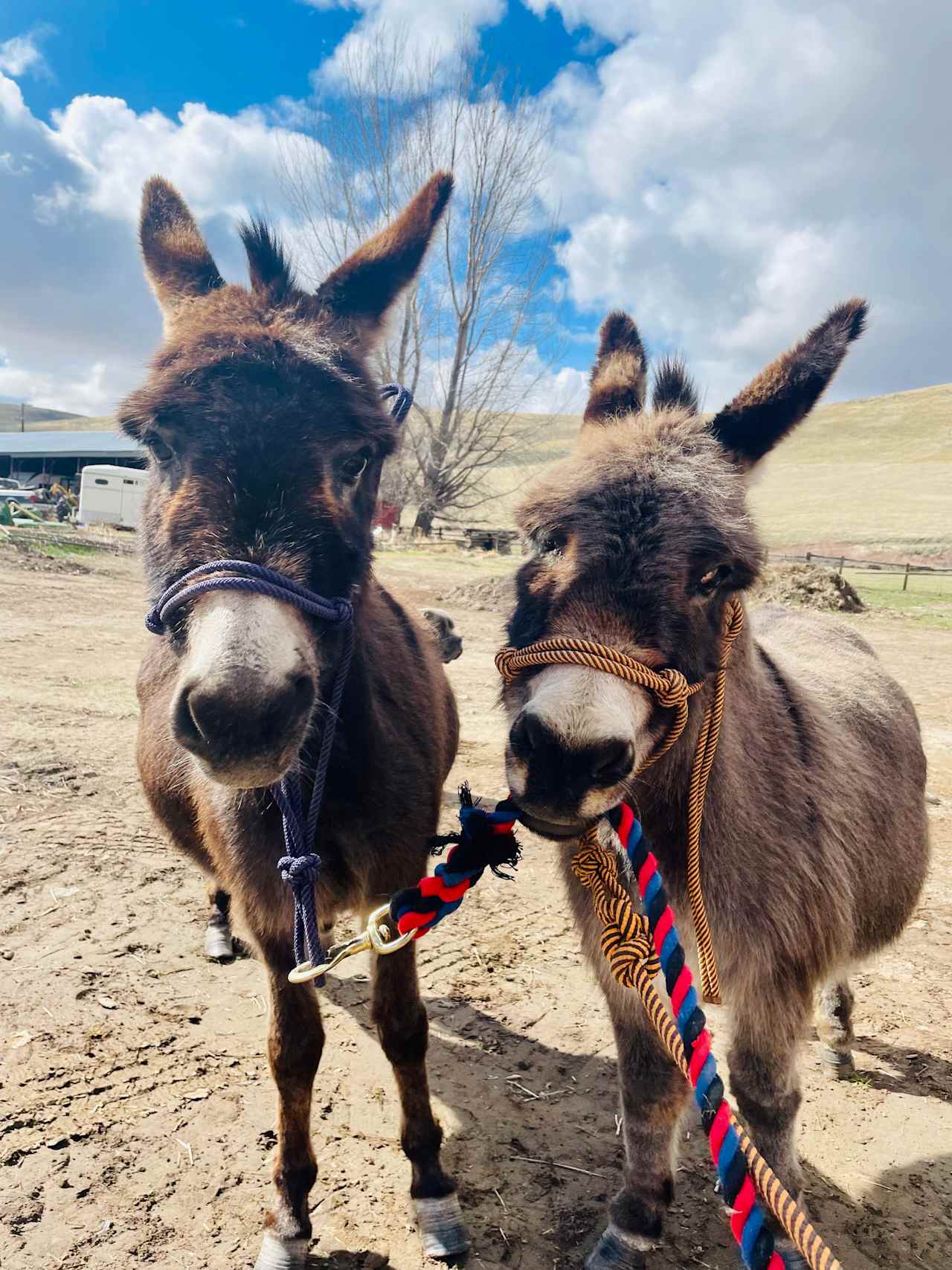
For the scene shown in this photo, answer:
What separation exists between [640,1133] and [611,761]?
5.40 ft

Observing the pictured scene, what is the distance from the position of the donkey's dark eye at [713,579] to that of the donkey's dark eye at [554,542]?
0.38 meters

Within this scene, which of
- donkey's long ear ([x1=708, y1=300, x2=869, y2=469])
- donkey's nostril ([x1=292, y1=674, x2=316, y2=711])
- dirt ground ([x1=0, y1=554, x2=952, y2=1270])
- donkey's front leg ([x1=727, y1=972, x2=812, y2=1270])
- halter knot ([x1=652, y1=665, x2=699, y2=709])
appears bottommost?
dirt ground ([x1=0, y1=554, x2=952, y2=1270])

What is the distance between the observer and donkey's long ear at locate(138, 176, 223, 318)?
2.74 metres

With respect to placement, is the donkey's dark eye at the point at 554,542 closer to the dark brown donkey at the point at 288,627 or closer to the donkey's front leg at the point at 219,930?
the dark brown donkey at the point at 288,627

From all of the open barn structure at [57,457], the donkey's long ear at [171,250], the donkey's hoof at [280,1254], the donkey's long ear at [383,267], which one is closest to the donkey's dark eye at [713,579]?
the donkey's long ear at [383,267]

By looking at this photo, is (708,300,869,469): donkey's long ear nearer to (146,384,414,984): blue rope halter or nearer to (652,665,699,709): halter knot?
(652,665,699,709): halter knot

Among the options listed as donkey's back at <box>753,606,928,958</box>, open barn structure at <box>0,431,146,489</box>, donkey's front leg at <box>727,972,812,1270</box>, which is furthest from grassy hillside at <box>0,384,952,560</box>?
open barn structure at <box>0,431,146,489</box>

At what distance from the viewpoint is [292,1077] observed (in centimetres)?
257

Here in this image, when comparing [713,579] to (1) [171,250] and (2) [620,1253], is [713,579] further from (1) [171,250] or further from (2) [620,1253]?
(1) [171,250]

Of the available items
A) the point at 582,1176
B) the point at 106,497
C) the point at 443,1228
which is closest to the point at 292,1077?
the point at 443,1228

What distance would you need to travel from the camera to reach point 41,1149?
278cm

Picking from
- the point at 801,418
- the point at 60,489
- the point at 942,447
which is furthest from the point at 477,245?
the point at 942,447

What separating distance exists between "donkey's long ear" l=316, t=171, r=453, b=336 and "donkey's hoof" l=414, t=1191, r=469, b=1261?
3.07 m

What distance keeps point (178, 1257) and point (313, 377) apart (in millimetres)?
2835
